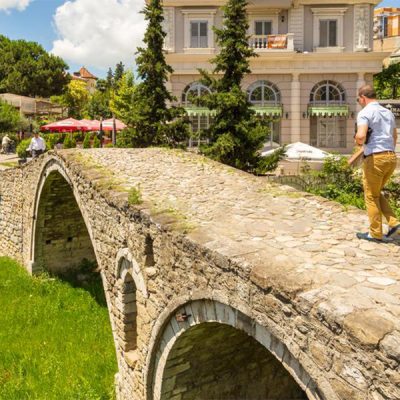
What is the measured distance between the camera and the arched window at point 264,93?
89.8ft

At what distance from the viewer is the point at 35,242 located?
1664 cm

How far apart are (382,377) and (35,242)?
1485 centimetres

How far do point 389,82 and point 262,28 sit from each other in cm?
1051

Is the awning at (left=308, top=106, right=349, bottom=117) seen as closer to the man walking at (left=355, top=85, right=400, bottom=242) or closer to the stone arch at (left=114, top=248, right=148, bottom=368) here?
the stone arch at (left=114, top=248, right=148, bottom=368)

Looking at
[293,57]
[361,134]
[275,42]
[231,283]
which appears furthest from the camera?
[275,42]

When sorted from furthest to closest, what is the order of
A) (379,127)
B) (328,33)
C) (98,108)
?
1. (98,108)
2. (328,33)
3. (379,127)

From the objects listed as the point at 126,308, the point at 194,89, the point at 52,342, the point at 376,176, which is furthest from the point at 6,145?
the point at 376,176

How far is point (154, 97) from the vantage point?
61.0 feet

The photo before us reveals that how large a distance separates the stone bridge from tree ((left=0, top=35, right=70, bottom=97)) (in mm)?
45630

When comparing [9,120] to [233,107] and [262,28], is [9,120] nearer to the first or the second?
[262,28]

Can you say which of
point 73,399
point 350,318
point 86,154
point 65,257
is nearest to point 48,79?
point 65,257

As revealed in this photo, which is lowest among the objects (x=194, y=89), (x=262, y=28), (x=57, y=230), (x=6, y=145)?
(x=57, y=230)

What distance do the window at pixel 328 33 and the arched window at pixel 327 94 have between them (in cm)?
246

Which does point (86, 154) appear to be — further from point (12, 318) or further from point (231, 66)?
point (231, 66)
